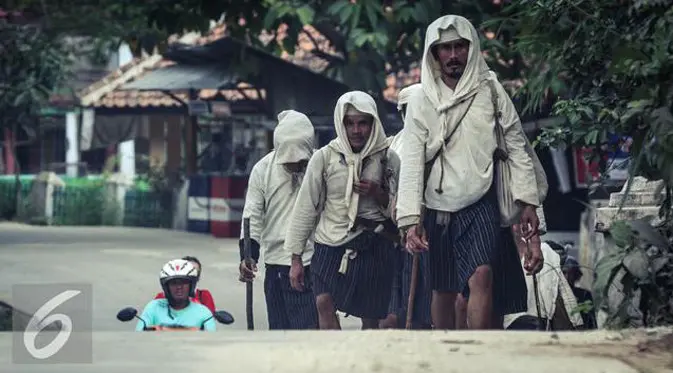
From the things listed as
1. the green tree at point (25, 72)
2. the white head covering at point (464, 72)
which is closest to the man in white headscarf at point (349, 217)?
the white head covering at point (464, 72)

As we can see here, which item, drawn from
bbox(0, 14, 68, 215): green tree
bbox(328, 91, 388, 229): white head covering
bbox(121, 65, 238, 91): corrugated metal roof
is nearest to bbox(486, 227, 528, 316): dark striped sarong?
bbox(328, 91, 388, 229): white head covering

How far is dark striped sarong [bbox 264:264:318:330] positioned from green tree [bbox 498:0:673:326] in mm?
1938

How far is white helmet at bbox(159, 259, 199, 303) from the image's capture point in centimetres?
1098

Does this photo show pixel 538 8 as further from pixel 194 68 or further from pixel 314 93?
pixel 194 68

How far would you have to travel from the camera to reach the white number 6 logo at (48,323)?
287 inches

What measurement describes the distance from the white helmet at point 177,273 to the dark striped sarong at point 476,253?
2.66 m

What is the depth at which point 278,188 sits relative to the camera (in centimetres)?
1087

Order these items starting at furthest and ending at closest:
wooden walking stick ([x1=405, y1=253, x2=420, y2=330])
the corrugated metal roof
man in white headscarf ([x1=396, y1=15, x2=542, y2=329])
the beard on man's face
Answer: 1. the corrugated metal roof
2. wooden walking stick ([x1=405, y1=253, x2=420, y2=330])
3. the beard on man's face
4. man in white headscarf ([x1=396, y1=15, x2=542, y2=329])

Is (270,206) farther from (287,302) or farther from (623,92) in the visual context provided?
(623,92)

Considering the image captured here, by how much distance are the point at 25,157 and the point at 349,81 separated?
30.4 metres

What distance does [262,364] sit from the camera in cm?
655

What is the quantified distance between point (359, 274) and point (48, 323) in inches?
150

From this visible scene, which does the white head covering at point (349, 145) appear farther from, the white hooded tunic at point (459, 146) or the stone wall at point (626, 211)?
the stone wall at point (626, 211)

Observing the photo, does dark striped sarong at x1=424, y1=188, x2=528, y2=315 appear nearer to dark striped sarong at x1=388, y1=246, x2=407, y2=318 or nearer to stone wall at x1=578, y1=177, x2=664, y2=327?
stone wall at x1=578, y1=177, x2=664, y2=327
